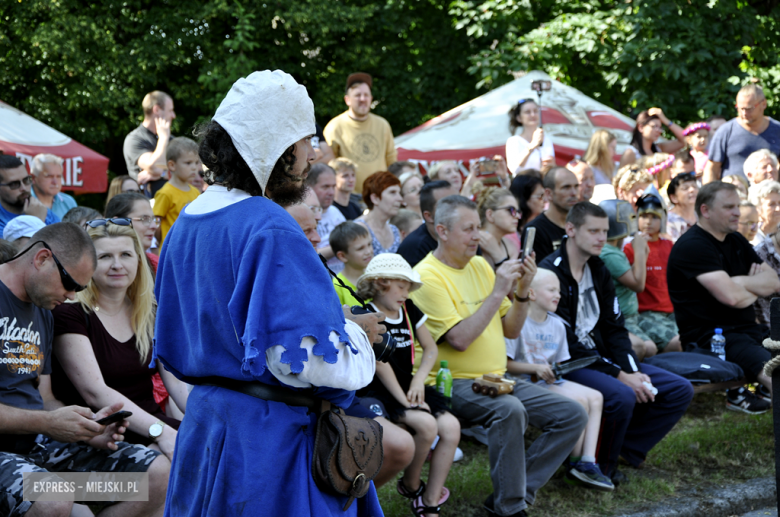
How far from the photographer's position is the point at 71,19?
12195mm

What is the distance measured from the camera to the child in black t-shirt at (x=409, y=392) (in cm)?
407

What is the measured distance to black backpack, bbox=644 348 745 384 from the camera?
18.4 feet

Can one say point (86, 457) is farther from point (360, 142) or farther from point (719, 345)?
point (360, 142)

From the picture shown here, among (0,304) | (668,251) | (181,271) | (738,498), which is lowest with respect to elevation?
(738,498)

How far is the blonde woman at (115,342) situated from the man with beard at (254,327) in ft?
4.94

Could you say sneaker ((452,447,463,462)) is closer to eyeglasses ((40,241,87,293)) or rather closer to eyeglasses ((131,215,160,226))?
eyeglasses ((131,215,160,226))

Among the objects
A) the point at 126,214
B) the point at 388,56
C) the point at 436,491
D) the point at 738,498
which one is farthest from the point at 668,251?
the point at 388,56

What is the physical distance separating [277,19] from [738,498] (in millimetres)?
11586

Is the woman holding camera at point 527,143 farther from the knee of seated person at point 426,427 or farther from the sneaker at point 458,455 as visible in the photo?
the knee of seated person at point 426,427

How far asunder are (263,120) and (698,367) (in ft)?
14.8

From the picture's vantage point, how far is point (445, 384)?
14.6ft

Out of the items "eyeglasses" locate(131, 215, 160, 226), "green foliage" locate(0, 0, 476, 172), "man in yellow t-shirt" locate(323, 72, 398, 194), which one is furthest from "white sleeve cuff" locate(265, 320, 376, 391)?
"green foliage" locate(0, 0, 476, 172)

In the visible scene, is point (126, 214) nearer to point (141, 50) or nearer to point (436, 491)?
point (436, 491)

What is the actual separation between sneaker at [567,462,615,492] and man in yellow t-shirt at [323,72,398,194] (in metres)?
4.39
